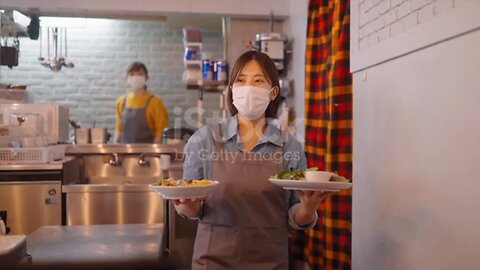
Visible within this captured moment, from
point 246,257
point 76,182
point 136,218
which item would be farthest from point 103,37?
point 246,257

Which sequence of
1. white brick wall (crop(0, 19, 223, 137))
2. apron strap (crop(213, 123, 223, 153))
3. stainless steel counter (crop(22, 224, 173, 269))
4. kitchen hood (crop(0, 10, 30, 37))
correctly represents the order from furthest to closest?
white brick wall (crop(0, 19, 223, 137))
kitchen hood (crop(0, 10, 30, 37))
apron strap (crop(213, 123, 223, 153))
stainless steel counter (crop(22, 224, 173, 269))

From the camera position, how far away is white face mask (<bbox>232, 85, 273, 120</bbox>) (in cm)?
163

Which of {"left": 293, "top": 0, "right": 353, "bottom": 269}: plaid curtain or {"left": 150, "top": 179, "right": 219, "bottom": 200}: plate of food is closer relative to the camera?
→ {"left": 150, "top": 179, "right": 219, "bottom": 200}: plate of food

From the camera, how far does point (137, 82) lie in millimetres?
4340

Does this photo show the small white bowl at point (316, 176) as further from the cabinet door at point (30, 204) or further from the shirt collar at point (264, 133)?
the cabinet door at point (30, 204)

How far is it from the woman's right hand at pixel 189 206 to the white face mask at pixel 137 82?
9.87ft

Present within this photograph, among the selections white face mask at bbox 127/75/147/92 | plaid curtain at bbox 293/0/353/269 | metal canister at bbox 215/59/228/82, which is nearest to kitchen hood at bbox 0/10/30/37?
white face mask at bbox 127/75/147/92

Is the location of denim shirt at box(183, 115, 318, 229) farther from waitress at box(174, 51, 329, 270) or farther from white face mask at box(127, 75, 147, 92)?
white face mask at box(127, 75, 147, 92)

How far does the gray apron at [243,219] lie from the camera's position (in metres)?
1.52

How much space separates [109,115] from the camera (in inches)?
214

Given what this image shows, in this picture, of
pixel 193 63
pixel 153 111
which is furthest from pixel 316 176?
pixel 153 111

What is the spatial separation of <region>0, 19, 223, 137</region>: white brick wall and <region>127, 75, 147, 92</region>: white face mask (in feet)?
3.66

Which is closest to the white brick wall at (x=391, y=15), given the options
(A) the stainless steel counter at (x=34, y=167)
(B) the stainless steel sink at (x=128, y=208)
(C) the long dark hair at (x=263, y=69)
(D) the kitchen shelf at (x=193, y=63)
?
(C) the long dark hair at (x=263, y=69)

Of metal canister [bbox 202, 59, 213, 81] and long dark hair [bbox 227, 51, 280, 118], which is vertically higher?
metal canister [bbox 202, 59, 213, 81]
